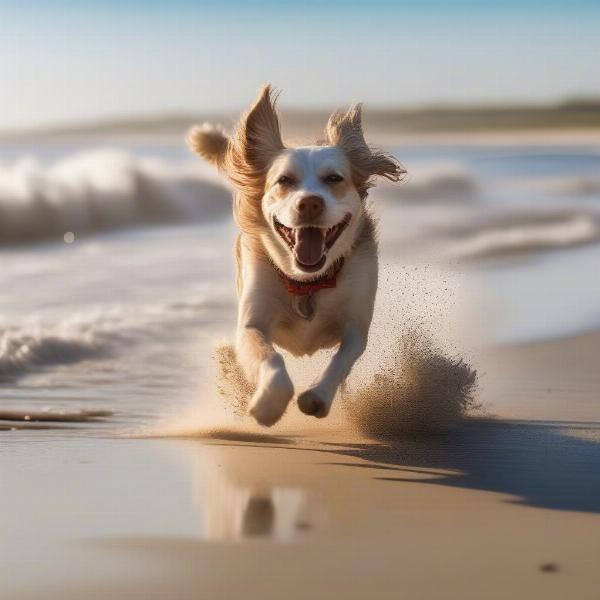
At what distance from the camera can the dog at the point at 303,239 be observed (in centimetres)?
590

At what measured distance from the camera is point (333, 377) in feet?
18.4

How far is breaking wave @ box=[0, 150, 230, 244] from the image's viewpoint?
21266 mm

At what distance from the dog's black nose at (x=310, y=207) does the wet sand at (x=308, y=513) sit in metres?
0.94

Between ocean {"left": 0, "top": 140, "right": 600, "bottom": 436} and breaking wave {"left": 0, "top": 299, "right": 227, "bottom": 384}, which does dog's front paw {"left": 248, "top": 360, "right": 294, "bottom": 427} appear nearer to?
ocean {"left": 0, "top": 140, "right": 600, "bottom": 436}

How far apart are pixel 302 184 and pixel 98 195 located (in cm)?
1767

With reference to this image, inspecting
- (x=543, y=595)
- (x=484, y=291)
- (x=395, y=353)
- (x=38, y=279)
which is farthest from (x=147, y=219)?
(x=543, y=595)

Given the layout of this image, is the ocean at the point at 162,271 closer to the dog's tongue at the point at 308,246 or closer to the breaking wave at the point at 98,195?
the breaking wave at the point at 98,195

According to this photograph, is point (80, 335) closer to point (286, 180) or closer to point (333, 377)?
point (286, 180)

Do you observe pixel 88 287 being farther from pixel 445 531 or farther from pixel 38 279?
pixel 445 531

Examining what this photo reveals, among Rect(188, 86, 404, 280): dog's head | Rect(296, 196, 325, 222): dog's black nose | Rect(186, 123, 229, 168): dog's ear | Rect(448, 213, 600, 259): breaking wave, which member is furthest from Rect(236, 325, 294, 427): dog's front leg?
Rect(448, 213, 600, 259): breaking wave

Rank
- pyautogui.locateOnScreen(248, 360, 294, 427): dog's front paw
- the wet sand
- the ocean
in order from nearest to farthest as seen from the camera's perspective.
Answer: the wet sand, pyautogui.locateOnScreen(248, 360, 294, 427): dog's front paw, the ocean

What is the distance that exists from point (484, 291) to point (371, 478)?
608 cm

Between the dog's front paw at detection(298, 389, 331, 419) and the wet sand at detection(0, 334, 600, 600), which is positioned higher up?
the dog's front paw at detection(298, 389, 331, 419)

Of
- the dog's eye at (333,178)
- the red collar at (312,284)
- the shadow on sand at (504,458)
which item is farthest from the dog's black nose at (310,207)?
the shadow on sand at (504,458)
